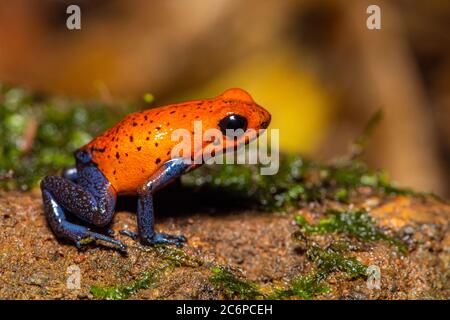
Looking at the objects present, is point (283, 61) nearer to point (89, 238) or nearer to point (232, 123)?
point (232, 123)

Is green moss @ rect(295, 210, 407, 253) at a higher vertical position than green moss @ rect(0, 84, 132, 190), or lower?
lower

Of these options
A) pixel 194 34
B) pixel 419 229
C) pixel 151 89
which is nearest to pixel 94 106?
pixel 151 89

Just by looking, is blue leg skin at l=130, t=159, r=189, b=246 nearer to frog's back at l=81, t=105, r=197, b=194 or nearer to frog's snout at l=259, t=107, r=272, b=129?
frog's back at l=81, t=105, r=197, b=194

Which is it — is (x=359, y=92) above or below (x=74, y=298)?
above

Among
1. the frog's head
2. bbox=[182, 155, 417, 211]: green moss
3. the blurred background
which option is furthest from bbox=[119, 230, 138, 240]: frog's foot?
the blurred background

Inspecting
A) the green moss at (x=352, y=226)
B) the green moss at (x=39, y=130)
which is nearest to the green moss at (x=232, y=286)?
the green moss at (x=352, y=226)

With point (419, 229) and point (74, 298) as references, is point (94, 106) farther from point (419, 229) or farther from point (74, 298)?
point (419, 229)
